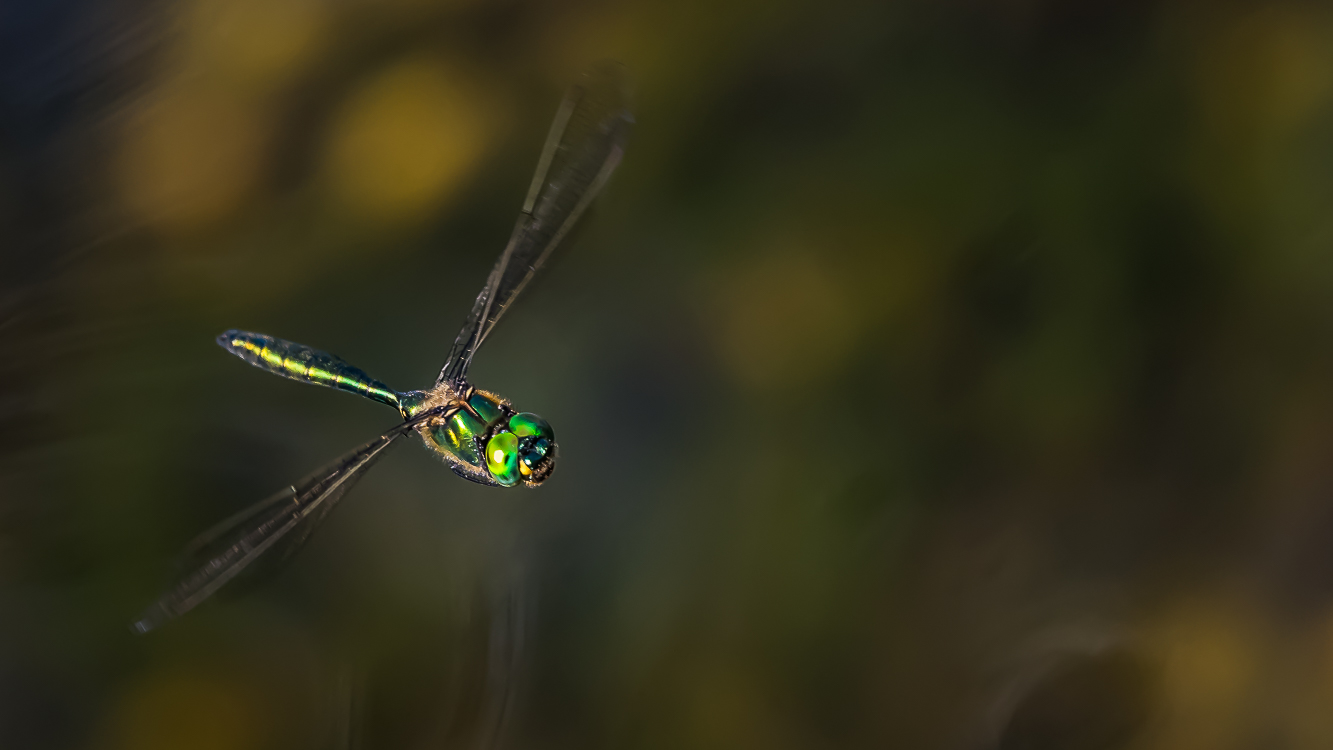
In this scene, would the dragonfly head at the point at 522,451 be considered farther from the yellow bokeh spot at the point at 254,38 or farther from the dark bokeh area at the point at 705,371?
the yellow bokeh spot at the point at 254,38

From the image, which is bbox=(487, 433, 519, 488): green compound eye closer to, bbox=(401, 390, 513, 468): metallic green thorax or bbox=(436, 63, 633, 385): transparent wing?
bbox=(401, 390, 513, 468): metallic green thorax

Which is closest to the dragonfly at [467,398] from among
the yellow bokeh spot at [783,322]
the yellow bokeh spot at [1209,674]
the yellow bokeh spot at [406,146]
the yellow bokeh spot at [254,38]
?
the yellow bokeh spot at [406,146]

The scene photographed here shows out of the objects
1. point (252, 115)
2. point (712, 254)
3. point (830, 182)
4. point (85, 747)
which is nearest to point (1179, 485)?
point (830, 182)

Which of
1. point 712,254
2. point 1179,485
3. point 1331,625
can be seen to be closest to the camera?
point 1331,625

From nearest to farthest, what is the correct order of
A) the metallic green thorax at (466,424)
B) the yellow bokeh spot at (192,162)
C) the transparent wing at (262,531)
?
the transparent wing at (262,531) < the metallic green thorax at (466,424) < the yellow bokeh spot at (192,162)

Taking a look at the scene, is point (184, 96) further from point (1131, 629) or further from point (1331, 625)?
point (1331, 625)

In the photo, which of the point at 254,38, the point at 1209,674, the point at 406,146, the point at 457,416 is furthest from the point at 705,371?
the point at 254,38
